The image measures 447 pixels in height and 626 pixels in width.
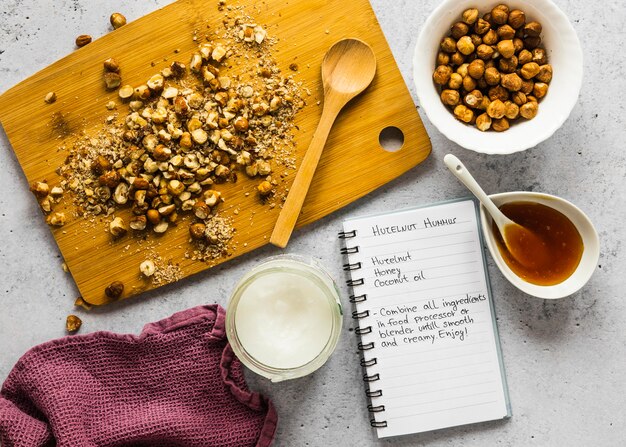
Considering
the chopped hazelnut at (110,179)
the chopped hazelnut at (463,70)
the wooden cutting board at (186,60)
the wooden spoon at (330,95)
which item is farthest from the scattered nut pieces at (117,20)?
the chopped hazelnut at (463,70)

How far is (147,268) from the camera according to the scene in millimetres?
1072

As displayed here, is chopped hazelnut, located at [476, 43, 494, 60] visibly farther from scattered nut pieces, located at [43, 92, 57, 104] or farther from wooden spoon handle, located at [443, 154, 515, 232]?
scattered nut pieces, located at [43, 92, 57, 104]

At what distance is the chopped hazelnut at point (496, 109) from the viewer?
0.98 m

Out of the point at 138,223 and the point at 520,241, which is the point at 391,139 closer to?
the point at 520,241

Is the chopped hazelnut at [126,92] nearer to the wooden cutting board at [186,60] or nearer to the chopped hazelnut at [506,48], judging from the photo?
the wooden cutting board at [186,60]

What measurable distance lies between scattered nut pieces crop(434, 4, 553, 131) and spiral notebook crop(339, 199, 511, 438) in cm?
18

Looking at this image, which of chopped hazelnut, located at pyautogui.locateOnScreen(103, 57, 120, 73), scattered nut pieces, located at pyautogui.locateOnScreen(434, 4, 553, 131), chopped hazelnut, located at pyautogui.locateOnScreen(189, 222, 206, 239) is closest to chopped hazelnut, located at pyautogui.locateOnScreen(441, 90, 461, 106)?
scattered nut pieces, located at pyautogui.locateOnScreen(434, 4, 553, 131)

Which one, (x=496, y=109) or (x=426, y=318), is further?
(x=426, y=318)

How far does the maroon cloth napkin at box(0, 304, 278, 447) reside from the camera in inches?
42.1

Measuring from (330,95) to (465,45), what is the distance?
0.24 meters

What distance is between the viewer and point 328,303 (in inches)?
38.0

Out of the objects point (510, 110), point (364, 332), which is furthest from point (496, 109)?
point (364, 332)

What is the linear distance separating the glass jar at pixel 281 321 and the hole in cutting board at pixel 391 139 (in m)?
0.28

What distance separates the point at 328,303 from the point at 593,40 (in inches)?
26.7
